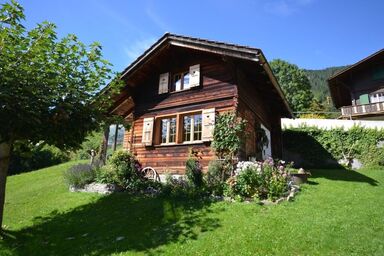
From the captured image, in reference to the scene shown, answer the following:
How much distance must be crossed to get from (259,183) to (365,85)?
24.1 meters

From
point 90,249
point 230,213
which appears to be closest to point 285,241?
point 230,213

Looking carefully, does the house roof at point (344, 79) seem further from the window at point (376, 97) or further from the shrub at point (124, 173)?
the shrub at point (124, 173)

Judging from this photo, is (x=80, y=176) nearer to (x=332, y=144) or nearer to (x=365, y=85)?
(x=332, y=144)

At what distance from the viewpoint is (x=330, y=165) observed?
19.0m

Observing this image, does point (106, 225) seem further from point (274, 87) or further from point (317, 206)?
point (274, 87)

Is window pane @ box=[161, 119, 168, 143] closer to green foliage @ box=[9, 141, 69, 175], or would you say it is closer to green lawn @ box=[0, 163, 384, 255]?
green lawn @ box=[0, 163, 384, 255]

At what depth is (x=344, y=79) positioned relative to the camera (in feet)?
94.5

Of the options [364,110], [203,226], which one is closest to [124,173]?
[203,226]

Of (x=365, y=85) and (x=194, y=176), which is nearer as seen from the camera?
(x=194, y=176)

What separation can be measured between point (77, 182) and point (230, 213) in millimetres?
7826

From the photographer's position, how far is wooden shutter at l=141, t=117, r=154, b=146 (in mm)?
13688

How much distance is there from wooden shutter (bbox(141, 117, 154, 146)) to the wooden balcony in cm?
2137

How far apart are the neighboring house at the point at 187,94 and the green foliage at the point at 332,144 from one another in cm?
648

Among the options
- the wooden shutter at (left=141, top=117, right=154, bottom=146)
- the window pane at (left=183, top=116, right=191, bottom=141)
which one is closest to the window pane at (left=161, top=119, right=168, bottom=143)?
the wooden shutter at (left=141, top=117, right=154, bottom=146)
